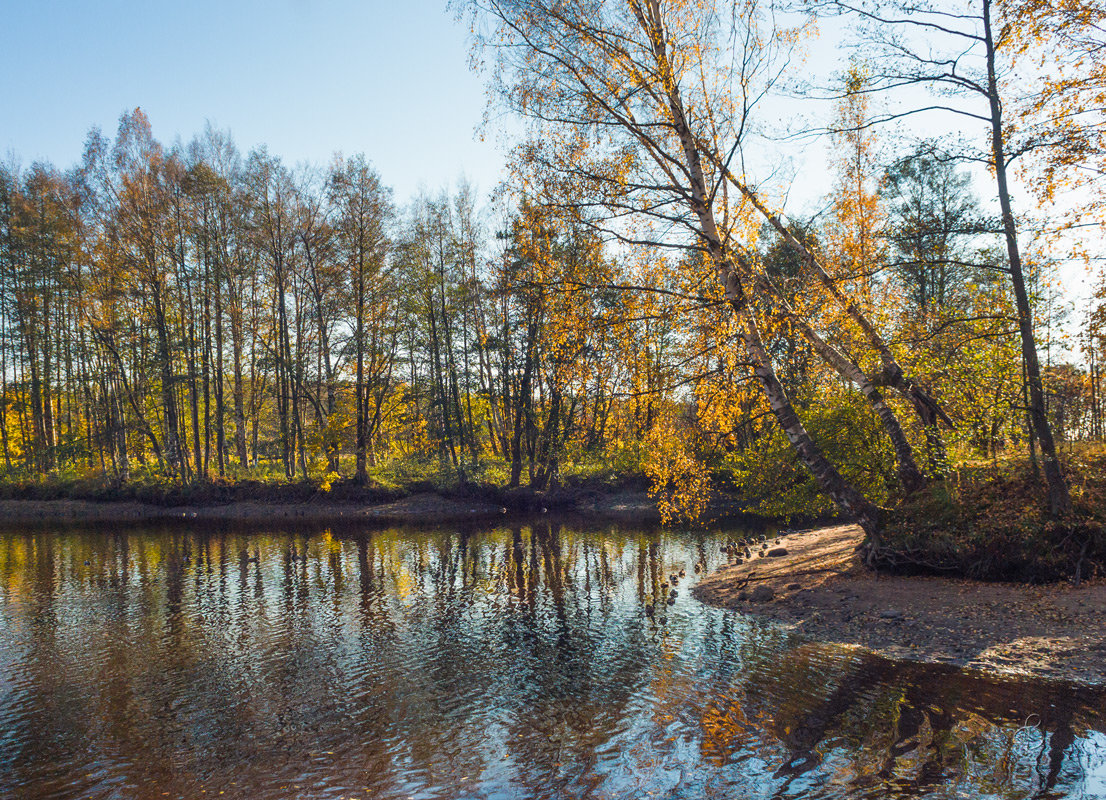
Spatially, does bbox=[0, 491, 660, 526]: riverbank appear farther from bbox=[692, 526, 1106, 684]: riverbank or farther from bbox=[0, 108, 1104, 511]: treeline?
bbox=[692, 526, 1106, 684]: riverbank

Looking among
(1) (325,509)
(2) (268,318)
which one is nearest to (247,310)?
(2) (268,318)

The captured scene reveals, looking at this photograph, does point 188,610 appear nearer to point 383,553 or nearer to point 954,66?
point 383,553

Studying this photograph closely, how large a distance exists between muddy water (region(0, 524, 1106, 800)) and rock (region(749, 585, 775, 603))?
93 cm

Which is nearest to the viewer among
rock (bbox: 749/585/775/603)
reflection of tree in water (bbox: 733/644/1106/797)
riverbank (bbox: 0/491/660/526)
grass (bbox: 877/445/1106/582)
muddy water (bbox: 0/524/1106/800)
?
reflection of tree in water (bbox: 733/644/1106/797)

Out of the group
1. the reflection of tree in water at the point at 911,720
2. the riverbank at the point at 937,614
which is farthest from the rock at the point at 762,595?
the reflection of tree in water at the point at 911,720

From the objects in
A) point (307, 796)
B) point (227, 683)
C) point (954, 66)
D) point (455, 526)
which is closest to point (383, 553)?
point (455, 526)

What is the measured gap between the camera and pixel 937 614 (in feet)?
32.2

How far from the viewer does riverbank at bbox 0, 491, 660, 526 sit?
3012cm

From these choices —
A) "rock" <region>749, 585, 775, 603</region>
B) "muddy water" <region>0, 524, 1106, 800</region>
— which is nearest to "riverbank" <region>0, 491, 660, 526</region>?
"muddy water" <region>0, 524, 1106, 800</region>

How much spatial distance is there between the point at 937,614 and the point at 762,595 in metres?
3.12

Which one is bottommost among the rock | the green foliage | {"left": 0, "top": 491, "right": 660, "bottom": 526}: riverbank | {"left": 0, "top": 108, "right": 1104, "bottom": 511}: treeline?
the rock

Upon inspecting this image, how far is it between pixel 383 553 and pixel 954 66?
18.6m

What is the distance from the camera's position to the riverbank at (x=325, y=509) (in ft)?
98.8

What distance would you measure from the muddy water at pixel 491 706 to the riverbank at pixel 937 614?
60cm
